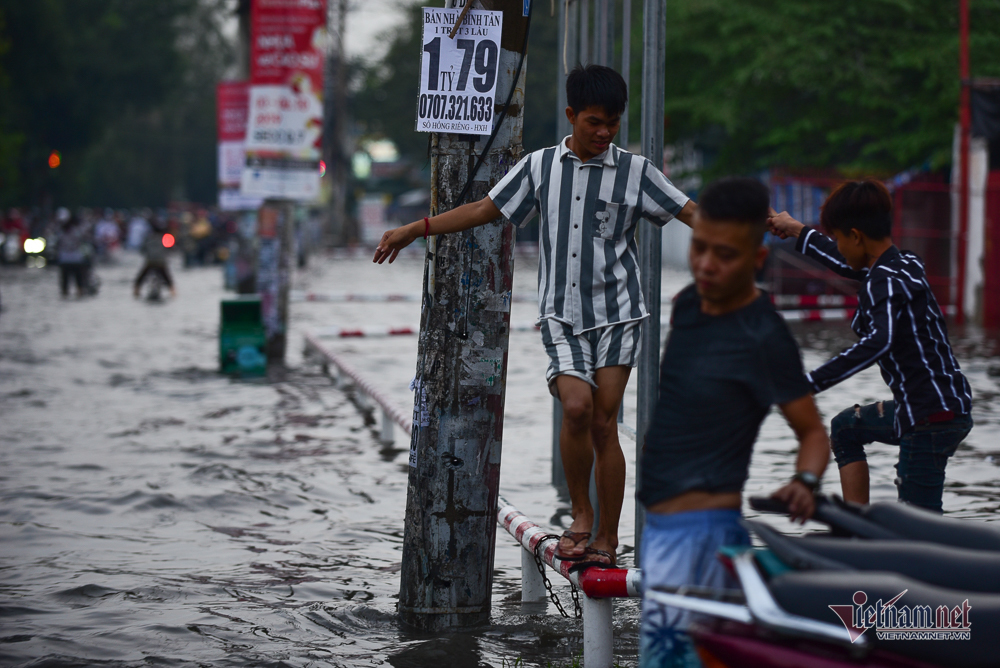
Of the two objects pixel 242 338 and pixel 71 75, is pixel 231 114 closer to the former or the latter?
→ pixel 242 338

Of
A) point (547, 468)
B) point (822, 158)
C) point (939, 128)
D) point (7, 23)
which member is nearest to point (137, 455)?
point (547, 468)

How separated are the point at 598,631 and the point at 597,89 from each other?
6.14 ft

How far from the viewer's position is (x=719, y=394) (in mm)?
2873

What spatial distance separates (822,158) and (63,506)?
20108 mm

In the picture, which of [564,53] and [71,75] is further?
[71,75]

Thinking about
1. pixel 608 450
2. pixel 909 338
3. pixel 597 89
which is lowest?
pixel 608 450

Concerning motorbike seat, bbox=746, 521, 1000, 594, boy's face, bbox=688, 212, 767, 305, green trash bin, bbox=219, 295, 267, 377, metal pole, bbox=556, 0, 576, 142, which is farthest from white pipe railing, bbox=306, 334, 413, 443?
motorbike seat, bbox=746, 521, 1000, 594

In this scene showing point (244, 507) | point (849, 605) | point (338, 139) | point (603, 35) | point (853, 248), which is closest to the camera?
point (849, 605)

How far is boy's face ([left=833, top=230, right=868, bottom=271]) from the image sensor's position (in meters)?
4.05

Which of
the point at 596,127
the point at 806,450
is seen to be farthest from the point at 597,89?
the point at 806,450

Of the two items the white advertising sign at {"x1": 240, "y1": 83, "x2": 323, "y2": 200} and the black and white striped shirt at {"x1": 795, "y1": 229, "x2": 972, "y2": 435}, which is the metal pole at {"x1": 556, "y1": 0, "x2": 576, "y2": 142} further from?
the white advertising sign at {"x1": 240, "y1": 83, "x2": 323, "y2": 200}

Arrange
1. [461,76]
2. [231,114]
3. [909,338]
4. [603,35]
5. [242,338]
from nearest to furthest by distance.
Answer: [909,338] < [461,76] < [603,35] < [242,338] < [231,114]

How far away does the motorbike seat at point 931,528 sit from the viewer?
278 cm

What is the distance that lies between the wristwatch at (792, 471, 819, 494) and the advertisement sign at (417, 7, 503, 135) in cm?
229
